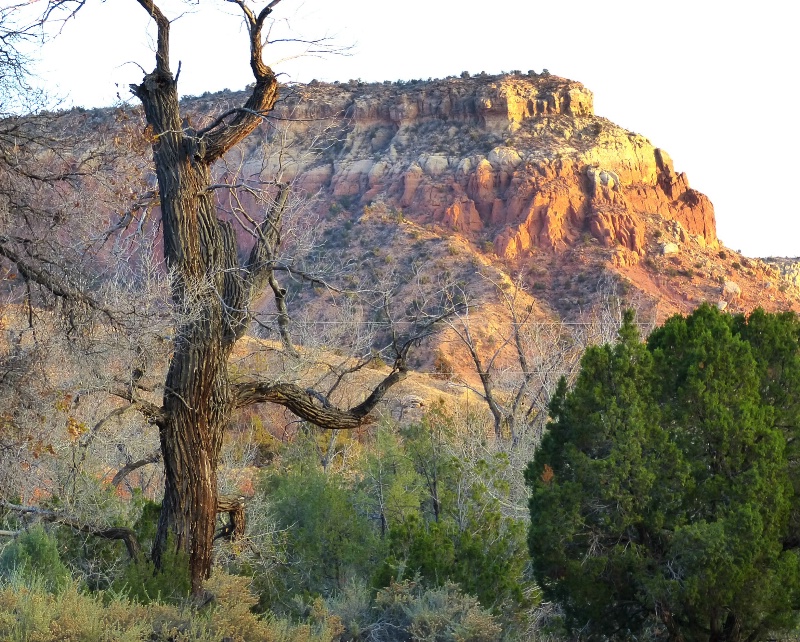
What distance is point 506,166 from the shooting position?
67.6 meters

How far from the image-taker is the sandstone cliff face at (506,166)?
215 ft

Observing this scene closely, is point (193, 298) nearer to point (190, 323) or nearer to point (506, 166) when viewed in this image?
point (190, 323)

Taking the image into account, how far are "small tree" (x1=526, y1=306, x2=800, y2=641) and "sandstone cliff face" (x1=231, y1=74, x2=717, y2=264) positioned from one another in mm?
53497

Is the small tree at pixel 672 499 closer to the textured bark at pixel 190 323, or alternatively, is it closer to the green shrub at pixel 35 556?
the textured bark at pixel 190 323

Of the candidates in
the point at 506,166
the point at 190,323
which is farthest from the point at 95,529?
the point at 506,166

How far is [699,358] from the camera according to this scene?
33.4 feet

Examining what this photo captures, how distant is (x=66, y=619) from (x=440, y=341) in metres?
44.9

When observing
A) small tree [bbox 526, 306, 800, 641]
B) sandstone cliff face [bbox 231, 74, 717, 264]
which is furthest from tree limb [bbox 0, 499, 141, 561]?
sandstone cliff face [bbox 231, 74, 717, 264]

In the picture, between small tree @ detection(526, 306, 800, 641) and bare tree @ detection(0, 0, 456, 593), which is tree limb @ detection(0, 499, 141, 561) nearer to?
bare tree @ detection(0, 0, 456, 593)

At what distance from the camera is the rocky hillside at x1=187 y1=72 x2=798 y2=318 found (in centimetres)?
6216

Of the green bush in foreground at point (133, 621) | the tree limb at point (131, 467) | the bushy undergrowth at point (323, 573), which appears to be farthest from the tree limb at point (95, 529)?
the tree limb at point (131, 467)

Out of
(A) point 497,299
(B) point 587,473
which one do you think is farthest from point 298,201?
(A) point 497,299

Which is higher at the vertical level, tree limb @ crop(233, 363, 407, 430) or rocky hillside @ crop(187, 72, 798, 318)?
rocky hillside @ crop(187, 72, 798, 318)

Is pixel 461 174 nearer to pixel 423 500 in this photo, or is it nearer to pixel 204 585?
pixel 423 500
